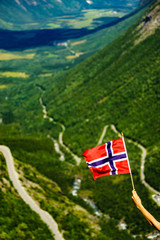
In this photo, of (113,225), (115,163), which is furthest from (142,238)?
(115,163)

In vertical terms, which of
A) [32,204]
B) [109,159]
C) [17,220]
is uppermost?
[32,204]

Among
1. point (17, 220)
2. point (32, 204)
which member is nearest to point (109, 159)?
point (17, 220)

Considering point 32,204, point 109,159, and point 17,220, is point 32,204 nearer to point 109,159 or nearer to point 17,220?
point 17,220

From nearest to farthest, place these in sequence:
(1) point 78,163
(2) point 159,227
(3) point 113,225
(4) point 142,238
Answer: (2) point 159,227 → (4) point 142,238 → (3) point 113,225 → (1) point 78,163

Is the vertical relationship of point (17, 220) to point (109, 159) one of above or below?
above

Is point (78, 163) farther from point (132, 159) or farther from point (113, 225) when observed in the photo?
point (113, 225)

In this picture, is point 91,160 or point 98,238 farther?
point 98,238

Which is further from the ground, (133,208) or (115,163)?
(133,208)

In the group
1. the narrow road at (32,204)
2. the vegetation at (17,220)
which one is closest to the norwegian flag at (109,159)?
the vegetation at (17,220)
